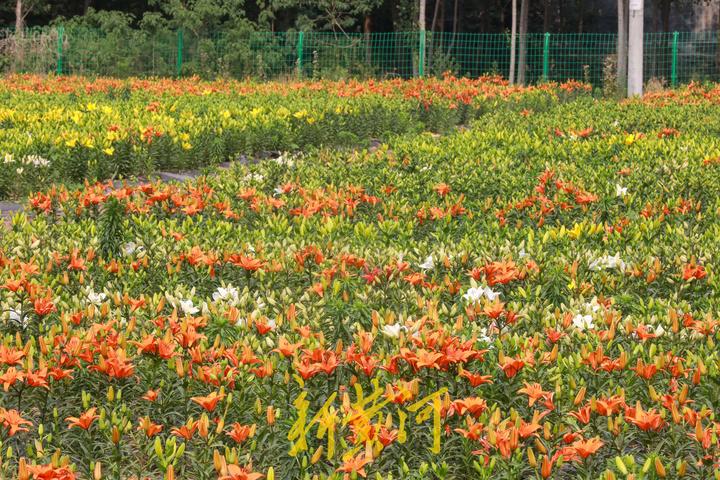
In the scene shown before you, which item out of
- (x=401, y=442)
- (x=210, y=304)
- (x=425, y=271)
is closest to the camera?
(x=401, y=442)

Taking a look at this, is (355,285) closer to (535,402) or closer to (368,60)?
(535,402)

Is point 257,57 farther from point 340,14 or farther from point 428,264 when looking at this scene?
point 428,264

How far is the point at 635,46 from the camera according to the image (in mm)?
17594

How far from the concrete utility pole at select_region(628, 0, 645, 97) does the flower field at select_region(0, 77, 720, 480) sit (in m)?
9.96

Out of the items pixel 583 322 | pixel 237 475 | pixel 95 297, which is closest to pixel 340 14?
pixel 95 297

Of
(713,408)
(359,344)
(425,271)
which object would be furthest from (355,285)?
(713,408)

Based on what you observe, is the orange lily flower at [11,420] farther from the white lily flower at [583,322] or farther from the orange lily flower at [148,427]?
the white lily flower at [583,322]

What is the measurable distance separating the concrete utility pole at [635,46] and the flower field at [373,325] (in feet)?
32.7

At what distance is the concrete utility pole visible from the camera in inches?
687

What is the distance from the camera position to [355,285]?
4535 mm

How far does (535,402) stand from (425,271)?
59.7 inches

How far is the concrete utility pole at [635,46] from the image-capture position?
57.3ft

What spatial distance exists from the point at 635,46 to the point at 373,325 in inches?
594

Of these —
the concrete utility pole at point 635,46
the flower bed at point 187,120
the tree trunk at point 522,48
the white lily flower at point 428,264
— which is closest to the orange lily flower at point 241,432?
the white lily flower at point 428,264
